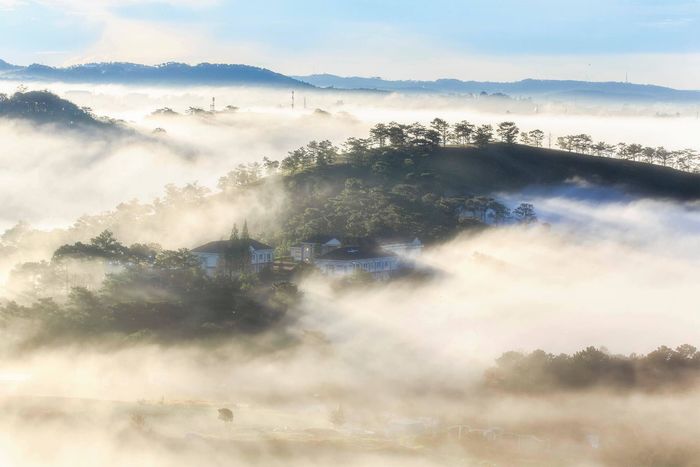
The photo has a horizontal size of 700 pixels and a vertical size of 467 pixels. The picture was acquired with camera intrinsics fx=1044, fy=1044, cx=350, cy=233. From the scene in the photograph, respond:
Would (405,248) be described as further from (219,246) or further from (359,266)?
(219,246)

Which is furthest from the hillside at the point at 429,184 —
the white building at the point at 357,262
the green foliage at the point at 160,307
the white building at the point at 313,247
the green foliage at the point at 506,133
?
the green foliage at the point at 160,307

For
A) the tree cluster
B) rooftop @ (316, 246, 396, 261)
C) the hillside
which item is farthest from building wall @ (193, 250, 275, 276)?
the tree cluster

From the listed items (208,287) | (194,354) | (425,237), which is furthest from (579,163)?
(194,354)

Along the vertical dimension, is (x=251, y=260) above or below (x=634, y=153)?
below

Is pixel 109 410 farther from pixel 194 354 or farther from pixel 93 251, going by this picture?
pixel 93 251

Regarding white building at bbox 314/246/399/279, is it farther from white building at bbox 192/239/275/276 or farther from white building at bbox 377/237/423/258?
white building at bbox 192/239/275/276

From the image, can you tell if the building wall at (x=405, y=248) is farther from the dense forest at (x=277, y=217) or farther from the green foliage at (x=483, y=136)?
the green foliage at (x=483, y=136)

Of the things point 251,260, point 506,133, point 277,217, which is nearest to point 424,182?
point 277,217
